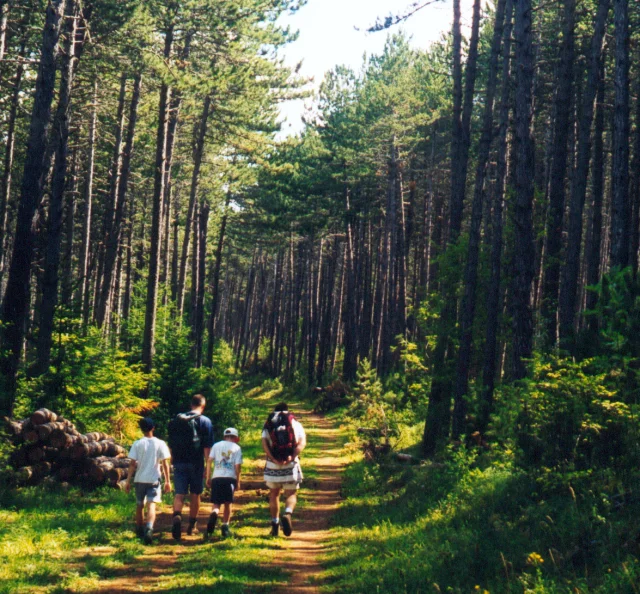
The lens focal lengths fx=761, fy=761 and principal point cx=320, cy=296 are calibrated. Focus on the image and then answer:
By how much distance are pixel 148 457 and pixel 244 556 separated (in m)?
2.41

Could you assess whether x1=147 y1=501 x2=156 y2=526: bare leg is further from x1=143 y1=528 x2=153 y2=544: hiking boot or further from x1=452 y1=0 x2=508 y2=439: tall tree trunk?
x1=452 y1=0 x2=508 y2=439: tall tree trunk

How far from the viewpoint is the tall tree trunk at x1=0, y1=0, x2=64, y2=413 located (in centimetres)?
1457

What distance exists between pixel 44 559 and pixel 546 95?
31349 millimetres

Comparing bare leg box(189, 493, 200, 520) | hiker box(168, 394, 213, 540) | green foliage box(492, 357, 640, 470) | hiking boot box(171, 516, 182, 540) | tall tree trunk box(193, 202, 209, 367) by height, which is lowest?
hiking boot box(171, 516, 182, 540)

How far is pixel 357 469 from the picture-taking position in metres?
19.0

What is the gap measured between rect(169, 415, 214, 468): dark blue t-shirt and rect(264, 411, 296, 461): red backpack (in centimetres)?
95

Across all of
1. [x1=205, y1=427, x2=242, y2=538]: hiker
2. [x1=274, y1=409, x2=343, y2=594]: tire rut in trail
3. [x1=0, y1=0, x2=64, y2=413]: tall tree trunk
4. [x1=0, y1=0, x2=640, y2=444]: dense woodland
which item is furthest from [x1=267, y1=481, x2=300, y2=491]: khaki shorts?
[x1=0, y1=0, x2=64, y2=413]: tall tree trunk

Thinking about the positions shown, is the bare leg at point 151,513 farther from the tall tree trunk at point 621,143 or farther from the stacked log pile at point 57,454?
the tall tree trunk at point 621,143

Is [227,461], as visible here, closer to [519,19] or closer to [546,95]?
[519,19]

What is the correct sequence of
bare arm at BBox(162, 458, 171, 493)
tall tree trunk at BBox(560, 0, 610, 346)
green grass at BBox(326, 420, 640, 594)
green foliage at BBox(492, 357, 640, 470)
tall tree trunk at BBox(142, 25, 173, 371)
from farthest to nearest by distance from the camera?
tall tree trunk at BBox(142, 25, 173, 371) < tall tree trunk at BBox(560, 0, 610, 346) < bare arm at BBox(162, 458, 171, 493) < green foliage at BBox(492, 357, 640, 470) < green grass at BBox(326, 420, 640, 594)

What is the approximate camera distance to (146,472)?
37.9 ft

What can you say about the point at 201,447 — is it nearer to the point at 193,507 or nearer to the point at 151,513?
the point at 193,507

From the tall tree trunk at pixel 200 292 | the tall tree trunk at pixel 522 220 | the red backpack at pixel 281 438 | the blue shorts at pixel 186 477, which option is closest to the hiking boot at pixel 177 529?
the blue shorts at pixel 186 477

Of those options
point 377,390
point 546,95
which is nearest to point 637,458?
point 377,390
